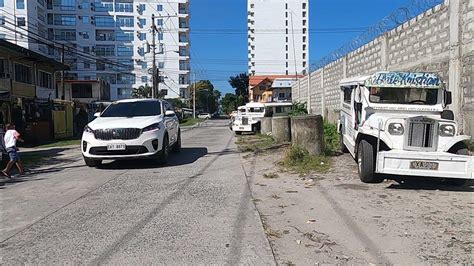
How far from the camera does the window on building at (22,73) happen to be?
29.7 meters

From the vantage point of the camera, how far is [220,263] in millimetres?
4602

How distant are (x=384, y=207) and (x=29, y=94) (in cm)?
2911

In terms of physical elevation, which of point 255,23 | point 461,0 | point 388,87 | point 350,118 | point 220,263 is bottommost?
point 220,263

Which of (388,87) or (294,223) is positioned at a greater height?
(388,87)

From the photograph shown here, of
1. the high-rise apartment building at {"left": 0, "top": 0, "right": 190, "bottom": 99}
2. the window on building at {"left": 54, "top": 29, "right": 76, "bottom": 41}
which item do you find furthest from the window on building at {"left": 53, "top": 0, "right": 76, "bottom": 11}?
the window on building at {"left": 54, "top": 29, "right": 76, "bottom": 41}

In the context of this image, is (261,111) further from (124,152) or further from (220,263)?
(220,263)

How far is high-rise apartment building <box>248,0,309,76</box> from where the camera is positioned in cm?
12219

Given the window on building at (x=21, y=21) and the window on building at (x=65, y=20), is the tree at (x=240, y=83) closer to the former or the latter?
the window on building at (x=65, y=20)

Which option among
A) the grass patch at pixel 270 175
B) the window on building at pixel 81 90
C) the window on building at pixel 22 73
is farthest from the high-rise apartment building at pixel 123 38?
the grass patch at pixel 270 175

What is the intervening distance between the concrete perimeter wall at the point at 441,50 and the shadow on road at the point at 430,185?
225 centimetres

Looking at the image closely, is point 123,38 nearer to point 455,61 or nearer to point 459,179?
point 455,61

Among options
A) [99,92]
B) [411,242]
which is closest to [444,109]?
[411,242]

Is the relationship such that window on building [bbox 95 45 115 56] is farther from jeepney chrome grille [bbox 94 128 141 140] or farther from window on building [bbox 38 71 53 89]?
jeepney chrome grille [bbox 94 128 141 140]

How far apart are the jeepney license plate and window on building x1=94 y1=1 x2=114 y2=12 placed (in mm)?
96861
